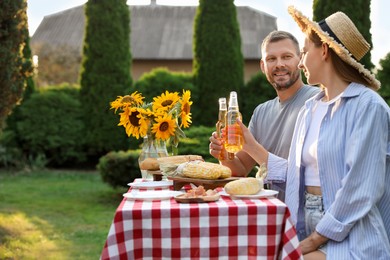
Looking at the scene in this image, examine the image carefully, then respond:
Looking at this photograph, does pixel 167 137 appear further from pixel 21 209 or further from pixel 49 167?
pixel 49 167

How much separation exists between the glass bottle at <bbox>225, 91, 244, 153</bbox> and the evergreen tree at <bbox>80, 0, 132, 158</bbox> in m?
11.2

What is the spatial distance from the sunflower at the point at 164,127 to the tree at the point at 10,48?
4.84m

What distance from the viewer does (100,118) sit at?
14.3 m

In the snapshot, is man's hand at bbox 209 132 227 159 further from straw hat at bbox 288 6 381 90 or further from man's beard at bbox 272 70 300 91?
straw hat at bbox 288 6 381 90

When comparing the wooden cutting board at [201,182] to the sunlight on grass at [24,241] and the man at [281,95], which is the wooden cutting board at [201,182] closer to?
the man at [281,95]

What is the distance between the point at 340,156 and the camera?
101 inches

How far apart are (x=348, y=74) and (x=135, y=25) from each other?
77.8 feet

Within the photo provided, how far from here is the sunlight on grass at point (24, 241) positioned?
267 inches

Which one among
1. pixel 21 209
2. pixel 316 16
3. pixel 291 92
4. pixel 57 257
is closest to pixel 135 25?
pixel 316 16

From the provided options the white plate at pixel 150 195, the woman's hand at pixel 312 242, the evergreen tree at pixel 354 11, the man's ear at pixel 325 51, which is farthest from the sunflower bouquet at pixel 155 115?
the evergreen tree at pixel 354 11

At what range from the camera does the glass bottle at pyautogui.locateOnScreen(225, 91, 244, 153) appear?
9.75ft

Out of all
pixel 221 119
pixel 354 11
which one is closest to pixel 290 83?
pixel 221 119

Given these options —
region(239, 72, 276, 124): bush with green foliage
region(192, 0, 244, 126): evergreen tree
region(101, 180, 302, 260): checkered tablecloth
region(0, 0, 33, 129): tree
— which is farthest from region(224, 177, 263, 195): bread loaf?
region(192, 0, 244, 126): evergreen tree

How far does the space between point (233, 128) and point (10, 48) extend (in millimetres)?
5542
